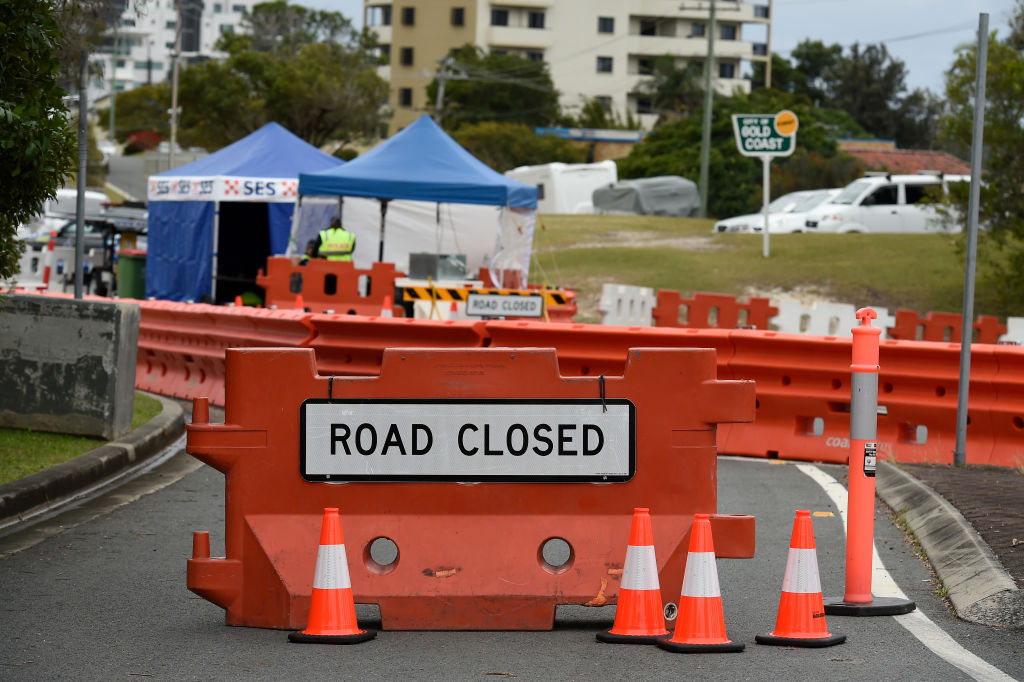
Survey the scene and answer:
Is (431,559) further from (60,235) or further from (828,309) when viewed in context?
(60,235)

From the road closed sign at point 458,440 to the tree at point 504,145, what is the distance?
7093cm

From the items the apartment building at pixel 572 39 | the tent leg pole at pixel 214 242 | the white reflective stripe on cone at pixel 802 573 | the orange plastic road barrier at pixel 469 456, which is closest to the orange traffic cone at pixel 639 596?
the orange plastic road barrier at pixel 469 456

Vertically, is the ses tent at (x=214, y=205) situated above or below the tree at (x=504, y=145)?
below

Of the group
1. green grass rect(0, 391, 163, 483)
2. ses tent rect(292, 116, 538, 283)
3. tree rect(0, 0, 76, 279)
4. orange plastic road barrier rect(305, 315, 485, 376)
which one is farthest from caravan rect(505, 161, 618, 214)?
tree rect(0, 0, 76, 279)

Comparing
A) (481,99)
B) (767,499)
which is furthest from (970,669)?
(481,99)

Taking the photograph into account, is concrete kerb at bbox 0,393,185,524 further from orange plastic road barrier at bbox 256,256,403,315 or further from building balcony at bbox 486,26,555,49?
building balcony at bbox 486,26,555,49

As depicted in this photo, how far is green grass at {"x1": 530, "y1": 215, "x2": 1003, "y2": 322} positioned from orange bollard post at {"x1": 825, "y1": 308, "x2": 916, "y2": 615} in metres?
20.5

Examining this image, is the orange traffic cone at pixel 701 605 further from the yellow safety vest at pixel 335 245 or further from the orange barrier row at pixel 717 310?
the yellow safety vest at pixel 335 245

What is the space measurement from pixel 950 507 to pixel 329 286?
13.7 meters

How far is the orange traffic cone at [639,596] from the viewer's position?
6.21 metres

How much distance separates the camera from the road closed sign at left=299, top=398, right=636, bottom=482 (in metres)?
6.66

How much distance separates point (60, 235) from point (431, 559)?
35.7 meters

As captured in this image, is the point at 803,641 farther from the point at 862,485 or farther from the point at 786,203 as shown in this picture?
the point at 786,203

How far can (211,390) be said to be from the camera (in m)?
16.3
